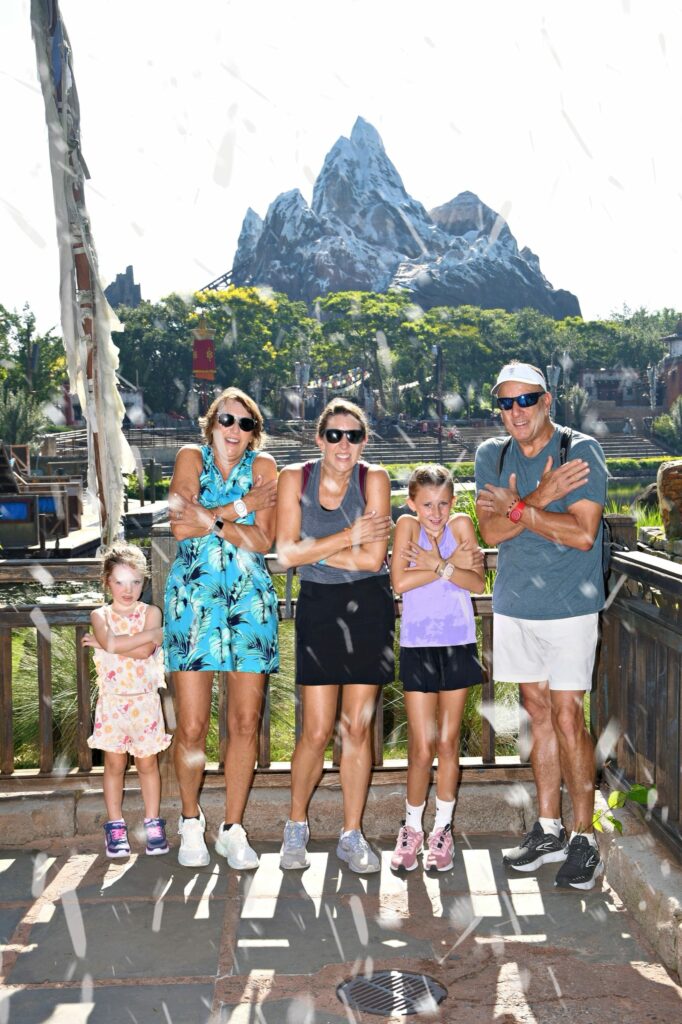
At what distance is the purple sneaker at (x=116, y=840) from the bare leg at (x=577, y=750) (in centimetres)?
183

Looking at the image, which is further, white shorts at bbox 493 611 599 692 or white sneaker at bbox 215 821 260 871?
white sneaker at bbox 215 821 260 871

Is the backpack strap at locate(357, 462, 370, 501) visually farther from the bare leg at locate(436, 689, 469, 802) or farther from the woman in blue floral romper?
the bare leg at locate(436, 689, 469, 802)

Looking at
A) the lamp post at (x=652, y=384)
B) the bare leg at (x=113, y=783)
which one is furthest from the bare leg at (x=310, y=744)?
the lamp post at (x=652, y=384)

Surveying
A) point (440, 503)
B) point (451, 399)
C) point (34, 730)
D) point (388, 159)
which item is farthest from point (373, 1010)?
point (388, 159)

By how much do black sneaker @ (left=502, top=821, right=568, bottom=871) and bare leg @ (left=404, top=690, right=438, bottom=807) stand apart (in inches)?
16.6

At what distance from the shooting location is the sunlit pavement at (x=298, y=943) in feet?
9.96

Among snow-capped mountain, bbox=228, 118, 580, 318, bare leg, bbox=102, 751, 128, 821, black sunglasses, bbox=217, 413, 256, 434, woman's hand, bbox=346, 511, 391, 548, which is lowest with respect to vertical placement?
bare leg, bbox=102, 751, 128, 821

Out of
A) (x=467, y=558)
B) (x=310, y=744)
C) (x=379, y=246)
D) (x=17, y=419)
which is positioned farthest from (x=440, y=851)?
(x=379, y=246)

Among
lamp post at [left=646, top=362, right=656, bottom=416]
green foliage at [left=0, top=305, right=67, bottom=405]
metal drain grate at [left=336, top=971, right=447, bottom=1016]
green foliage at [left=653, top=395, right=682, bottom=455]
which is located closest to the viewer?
metal drain grate at [left=336, top=971, right=447, bottom=1016]

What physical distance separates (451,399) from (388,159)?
115m

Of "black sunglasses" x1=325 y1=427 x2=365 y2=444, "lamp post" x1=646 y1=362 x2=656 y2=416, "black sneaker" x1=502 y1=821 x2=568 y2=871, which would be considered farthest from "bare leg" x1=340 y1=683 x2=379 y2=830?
"lamp post" x1=646 y1=362 x2=656 y2=416

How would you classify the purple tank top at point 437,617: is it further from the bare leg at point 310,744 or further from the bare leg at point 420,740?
the bare leg at point 310,744

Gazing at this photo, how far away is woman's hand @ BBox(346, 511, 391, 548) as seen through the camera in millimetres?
3875

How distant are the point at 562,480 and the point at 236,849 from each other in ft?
6.40
